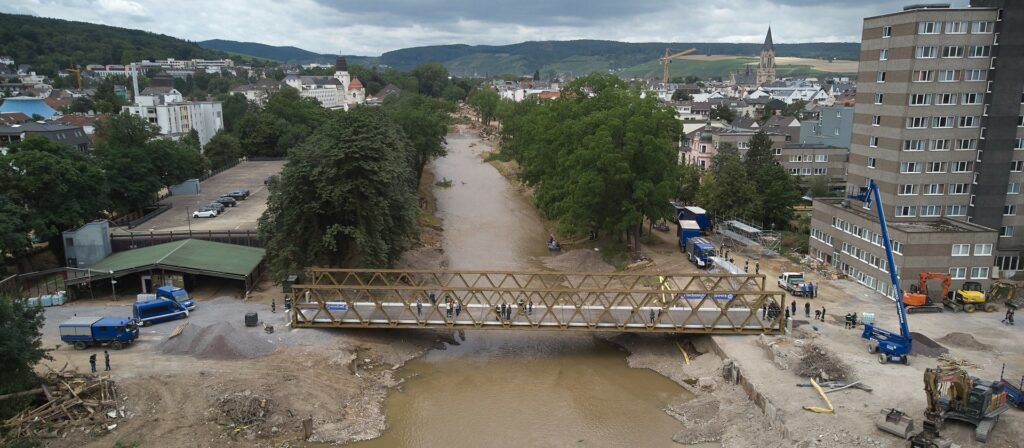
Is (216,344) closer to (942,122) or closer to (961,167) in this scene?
(942,122)

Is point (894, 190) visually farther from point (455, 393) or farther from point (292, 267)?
point (292, 267)

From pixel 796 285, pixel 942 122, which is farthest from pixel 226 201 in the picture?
pixel 942 122

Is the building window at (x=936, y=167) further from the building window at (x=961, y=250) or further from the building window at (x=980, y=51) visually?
the building window at (x=980, y=51)

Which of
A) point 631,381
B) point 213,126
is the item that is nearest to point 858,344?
point 631,381

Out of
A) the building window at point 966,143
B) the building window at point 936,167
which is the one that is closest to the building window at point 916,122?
the building window at point 936,167

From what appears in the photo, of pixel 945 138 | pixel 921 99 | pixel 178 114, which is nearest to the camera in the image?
pixel 921 99

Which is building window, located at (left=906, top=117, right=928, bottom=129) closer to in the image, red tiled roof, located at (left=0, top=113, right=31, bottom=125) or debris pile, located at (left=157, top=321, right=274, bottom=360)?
debris pile, located at (left=157, top=321, right=274, bottom=360)
